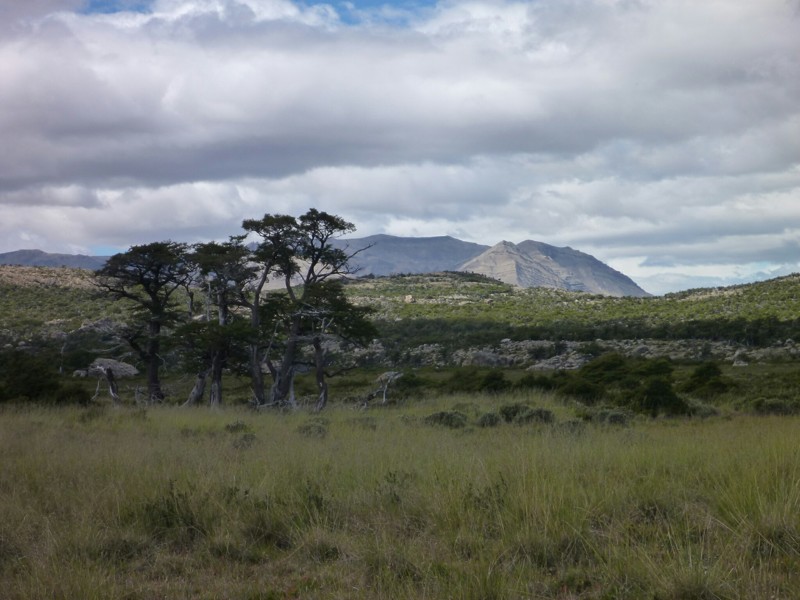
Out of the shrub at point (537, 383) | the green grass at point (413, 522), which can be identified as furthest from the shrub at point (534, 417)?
the shrub at point (537, 383)

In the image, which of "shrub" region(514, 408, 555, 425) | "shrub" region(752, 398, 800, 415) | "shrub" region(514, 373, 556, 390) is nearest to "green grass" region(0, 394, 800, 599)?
"shrub" region(514, 408, 555, 425)

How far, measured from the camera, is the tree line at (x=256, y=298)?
24234 mm

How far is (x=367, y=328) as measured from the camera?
2522 centimetres

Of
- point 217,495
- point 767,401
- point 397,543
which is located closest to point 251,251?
point 767,401

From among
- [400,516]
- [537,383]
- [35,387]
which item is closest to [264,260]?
[35,387]

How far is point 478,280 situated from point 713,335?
76062 mm

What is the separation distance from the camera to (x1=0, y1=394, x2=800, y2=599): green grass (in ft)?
16.4

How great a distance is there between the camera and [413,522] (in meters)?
6.47

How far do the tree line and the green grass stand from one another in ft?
46.8

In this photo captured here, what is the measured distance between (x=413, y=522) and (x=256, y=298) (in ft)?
63.2

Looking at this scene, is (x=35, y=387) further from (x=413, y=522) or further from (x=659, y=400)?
(x=413, y=522)

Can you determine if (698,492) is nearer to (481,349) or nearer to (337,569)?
(337,569)

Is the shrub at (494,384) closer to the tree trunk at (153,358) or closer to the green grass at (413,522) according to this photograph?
the tree trunk at (153,358)

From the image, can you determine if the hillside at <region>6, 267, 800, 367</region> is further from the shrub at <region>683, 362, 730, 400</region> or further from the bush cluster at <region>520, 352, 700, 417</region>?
the shrub at <region>683, 362, 730, 400</region>
